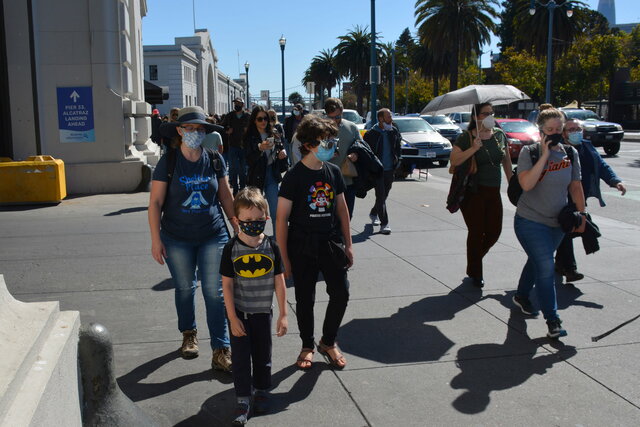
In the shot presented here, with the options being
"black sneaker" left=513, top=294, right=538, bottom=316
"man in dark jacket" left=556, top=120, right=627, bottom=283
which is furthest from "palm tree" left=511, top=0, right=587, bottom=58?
"black sneaker" left=513, top=294, right=538, bottom=316

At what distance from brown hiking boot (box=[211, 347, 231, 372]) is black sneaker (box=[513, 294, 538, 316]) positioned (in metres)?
2.71

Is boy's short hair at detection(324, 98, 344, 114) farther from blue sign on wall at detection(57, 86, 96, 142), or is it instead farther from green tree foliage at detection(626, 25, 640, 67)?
green tree foliage at detection(626, 25, 640, 67)

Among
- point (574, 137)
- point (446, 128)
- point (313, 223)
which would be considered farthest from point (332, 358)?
point (446, 128)

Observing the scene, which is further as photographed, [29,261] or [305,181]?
[29,261]

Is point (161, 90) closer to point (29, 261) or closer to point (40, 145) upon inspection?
point (40, 145)

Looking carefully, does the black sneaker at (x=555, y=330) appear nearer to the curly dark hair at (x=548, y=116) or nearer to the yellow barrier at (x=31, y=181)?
the curly dark hair at (x=548, y=116)

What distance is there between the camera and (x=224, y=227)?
4.74 meters

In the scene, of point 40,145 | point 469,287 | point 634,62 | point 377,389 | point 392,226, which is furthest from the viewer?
point 634,62

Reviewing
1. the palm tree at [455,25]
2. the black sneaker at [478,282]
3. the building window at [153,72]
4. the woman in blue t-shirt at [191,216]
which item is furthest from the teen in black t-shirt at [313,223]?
the building window at [153,72]

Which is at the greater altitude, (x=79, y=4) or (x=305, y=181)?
(x=79, y=4)

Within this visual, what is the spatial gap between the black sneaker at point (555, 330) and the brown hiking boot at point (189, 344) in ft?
8.79

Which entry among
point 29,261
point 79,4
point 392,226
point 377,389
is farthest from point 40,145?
point 377,389

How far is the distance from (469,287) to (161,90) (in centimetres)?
2153

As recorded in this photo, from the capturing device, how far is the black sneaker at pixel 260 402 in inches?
156
